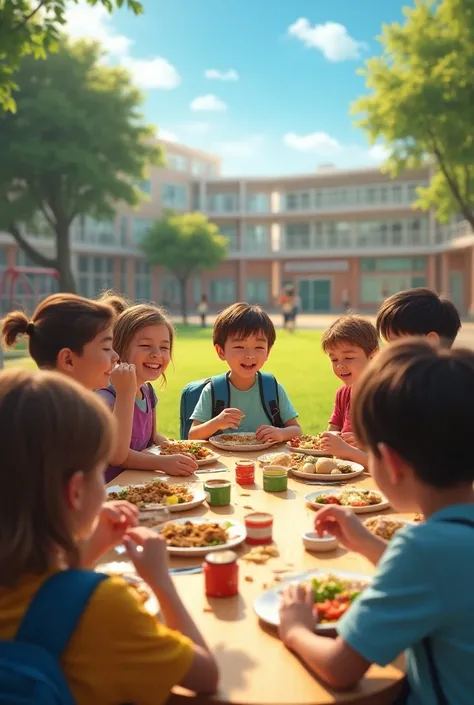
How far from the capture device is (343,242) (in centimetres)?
4625

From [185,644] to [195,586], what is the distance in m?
0.47

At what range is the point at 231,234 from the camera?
4941cm

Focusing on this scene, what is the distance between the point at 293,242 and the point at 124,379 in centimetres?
4532

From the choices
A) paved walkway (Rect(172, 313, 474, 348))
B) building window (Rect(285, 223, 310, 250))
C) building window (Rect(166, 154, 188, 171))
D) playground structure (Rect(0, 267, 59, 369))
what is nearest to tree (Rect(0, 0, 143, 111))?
paved walkway (Rect(172, 313, 474, 348))

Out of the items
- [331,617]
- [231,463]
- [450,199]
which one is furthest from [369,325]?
[450,199]

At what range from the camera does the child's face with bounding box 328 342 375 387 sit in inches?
154

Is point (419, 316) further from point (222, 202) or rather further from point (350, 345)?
point (222, 202)

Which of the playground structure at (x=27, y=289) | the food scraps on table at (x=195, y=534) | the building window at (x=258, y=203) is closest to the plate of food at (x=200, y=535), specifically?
the food scraps on table at (x=195, y=534)

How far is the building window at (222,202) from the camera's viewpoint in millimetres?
49625

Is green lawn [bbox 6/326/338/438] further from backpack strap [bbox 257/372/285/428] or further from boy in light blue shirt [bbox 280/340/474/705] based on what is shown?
boy in light blue shirt [bbox 280/340/474/705]

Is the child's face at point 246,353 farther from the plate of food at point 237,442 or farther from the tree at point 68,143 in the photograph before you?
the tree at point 68,143

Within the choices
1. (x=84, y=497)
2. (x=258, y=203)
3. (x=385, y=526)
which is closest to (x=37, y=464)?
(x=84, y=497)

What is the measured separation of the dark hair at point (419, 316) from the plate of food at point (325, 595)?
1.72 meters

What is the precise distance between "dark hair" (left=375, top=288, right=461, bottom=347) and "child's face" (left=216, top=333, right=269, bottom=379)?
94cm
